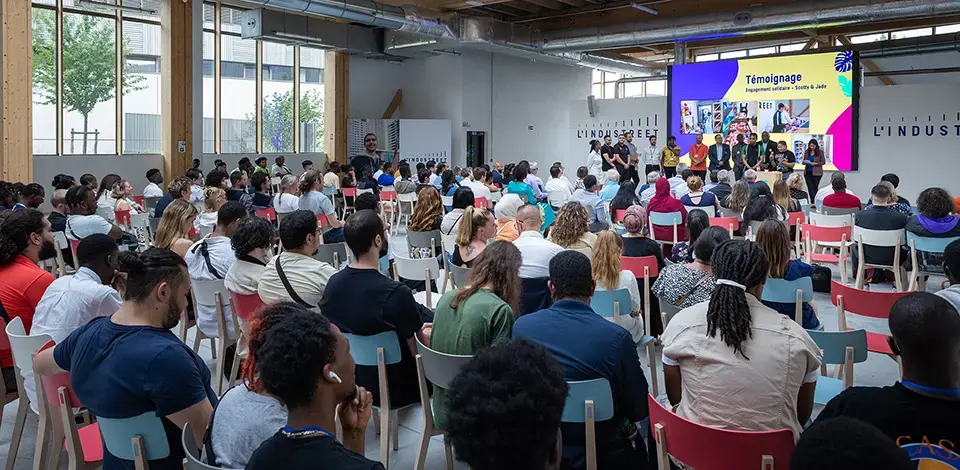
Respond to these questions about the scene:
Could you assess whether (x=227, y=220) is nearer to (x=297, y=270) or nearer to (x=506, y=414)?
(x=297, y=270)

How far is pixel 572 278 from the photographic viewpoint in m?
2.83

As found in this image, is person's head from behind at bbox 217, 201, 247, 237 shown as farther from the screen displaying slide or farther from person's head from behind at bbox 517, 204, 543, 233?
the screen displaying slide

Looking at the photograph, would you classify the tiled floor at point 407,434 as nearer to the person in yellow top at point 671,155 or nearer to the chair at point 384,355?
the chair at point 384,355

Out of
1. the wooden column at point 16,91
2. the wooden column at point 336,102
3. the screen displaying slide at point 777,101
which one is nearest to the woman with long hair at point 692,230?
the screen displaying slide at point 777,101

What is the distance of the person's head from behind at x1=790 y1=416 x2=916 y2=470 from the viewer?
1.23 m

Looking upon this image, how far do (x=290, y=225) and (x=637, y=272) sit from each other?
7.89 feet

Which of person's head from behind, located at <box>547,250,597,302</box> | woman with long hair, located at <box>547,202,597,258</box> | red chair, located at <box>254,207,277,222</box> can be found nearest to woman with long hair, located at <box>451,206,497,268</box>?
woman with long hair, located at <box>547,202,597,258</box>

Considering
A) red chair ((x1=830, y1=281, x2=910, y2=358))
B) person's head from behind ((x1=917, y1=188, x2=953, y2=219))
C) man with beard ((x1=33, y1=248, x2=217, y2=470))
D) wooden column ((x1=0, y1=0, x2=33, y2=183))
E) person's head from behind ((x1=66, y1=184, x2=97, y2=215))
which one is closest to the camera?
man with beard ((x1=33, y1=248, x2=217, y2=470))

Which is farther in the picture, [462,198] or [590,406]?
[462,198]

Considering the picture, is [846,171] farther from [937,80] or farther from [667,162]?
[937,80]

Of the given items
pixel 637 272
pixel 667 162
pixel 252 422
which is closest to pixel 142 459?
pixel 252 422

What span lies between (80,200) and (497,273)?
15.1ft

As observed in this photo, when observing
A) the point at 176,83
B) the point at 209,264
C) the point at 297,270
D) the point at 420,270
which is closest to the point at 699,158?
the point at 176,83

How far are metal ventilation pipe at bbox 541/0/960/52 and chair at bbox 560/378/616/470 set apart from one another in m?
11.8
